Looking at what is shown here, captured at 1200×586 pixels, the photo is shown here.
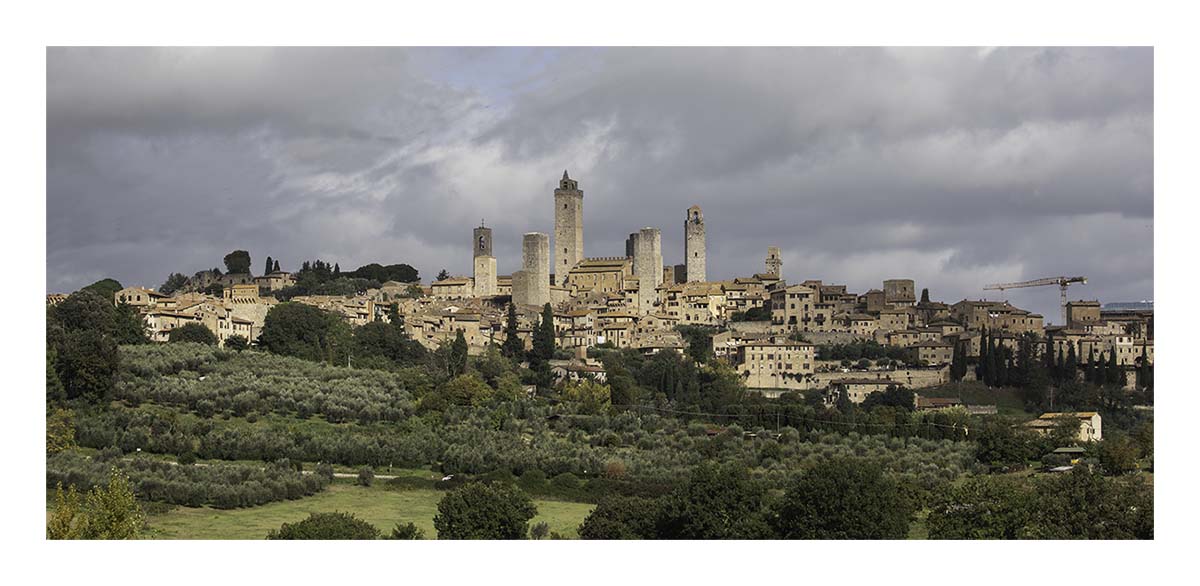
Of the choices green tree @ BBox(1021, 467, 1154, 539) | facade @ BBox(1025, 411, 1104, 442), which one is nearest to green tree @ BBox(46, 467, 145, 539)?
green tree @ BBox(1021, 467, 1154, 539)

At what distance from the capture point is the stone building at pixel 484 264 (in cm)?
5922

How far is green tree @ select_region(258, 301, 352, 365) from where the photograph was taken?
41.0 meters

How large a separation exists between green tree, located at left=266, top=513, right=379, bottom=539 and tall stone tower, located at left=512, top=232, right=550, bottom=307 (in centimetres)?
3582

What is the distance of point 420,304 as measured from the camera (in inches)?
2184

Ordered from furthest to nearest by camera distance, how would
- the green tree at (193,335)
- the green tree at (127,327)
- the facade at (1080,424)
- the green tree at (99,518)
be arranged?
the green tree at (193,335) → the green tree at (127,327) → the facade at (1080,424) → the green tree at (99,518)

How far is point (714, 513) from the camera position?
71.2ft

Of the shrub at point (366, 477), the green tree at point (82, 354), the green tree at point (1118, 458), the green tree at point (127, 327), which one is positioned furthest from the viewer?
the green tree at point (127, 327)

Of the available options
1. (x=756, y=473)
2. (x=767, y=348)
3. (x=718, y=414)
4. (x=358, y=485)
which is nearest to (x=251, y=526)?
(x=358, y=485)

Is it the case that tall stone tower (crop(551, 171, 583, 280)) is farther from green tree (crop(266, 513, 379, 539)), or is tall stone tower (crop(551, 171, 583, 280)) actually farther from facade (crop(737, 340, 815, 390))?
green tree (crop(266, 513, 379, 539))

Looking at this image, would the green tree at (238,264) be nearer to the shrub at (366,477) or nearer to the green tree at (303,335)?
the green tree at (303,335)

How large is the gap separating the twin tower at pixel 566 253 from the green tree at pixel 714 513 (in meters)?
34.5

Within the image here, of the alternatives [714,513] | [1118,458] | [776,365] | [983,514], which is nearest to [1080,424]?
[1118,458]

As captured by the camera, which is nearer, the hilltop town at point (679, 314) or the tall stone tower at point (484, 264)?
the hilltop town at point (679, 314)

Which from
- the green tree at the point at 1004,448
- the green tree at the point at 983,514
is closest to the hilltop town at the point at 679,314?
the green tree at the point at 1004,448
